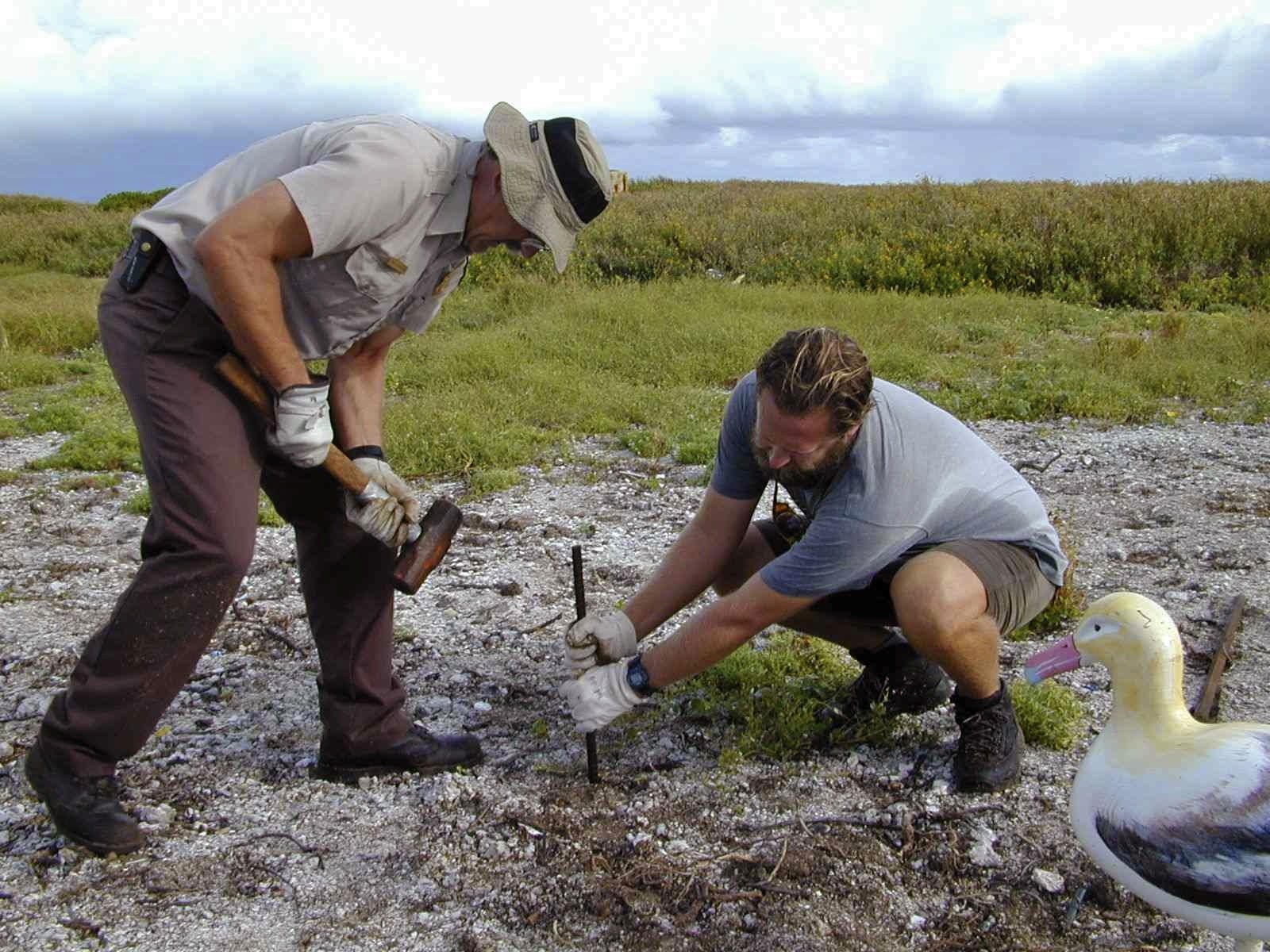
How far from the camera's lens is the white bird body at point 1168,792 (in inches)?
87.0

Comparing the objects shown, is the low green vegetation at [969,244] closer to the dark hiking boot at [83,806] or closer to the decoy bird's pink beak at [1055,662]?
the decoy bird's pink beak at [1055,662]

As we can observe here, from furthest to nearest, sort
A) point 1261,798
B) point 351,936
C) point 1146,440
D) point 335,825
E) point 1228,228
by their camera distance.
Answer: point 1228,228 → point 1146,440 → point 335,825 → point 351,936 → point 1261,798

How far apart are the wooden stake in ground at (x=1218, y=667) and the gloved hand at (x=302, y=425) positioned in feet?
9.11

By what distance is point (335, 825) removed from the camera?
10.2 feet

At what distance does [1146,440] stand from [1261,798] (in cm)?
501

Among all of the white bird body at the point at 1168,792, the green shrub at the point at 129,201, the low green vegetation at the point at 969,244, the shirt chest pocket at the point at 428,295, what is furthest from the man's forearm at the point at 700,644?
the green shrub at the point at 129,201

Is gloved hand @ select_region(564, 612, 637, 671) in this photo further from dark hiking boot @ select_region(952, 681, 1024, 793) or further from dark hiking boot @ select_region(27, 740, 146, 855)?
dark hiking boot @ select_region(27, 740, 146, 855)

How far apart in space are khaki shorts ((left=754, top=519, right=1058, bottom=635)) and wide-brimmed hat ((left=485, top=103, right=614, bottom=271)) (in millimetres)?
1301

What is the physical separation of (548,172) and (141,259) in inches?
40.0

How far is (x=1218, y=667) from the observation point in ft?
12.2

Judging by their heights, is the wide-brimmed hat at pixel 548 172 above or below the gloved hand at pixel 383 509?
above

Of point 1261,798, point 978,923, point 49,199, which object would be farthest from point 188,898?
→ point 49,199

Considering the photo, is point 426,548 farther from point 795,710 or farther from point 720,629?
point 795,710

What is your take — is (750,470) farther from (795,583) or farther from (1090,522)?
(1090,522)
